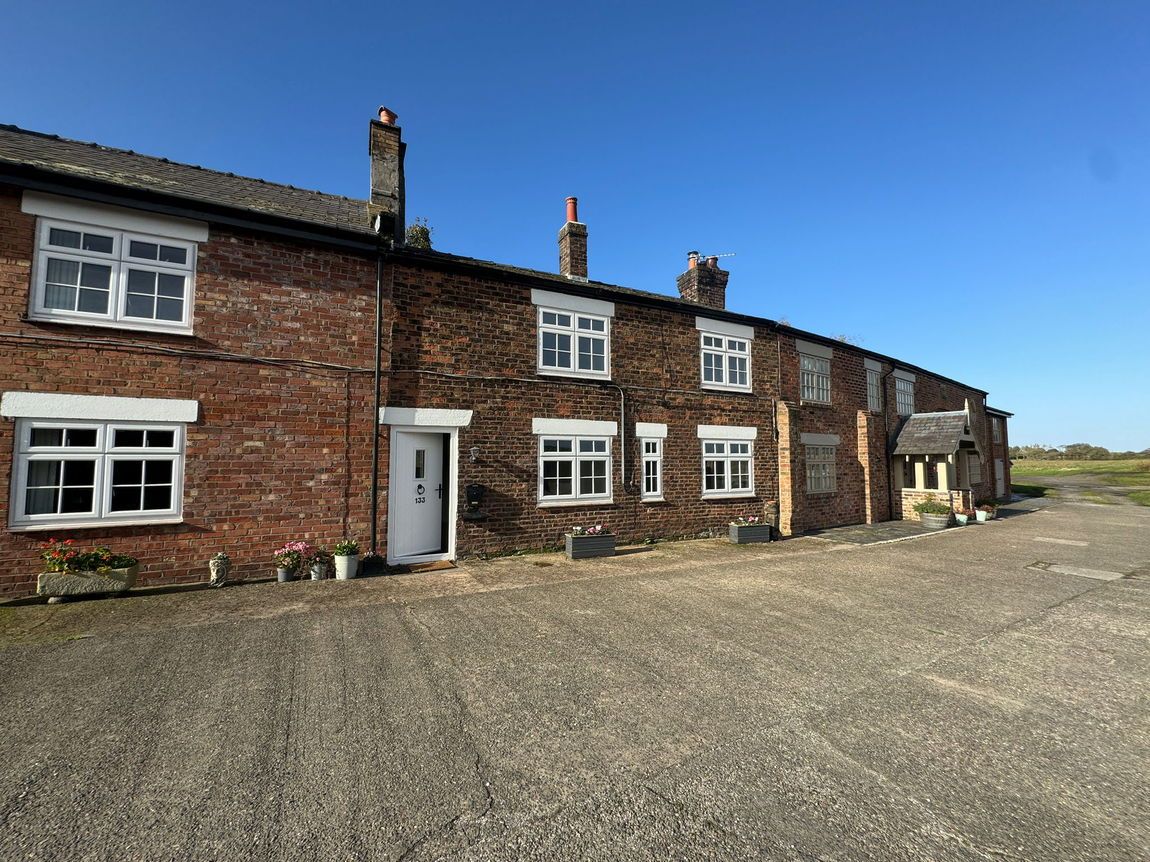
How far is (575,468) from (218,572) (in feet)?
22.2

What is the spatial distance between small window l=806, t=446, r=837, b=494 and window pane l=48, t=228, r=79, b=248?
17415mm

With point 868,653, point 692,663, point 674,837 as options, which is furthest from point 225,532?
point 868,653

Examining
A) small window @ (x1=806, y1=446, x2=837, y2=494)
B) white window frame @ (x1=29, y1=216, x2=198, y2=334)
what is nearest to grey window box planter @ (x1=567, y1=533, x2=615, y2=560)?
white window frame @ (x1=29, y1=216, x2=198, y2=334)

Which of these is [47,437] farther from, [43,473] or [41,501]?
[41,501]

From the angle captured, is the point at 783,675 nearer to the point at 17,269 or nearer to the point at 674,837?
the point at 674,837

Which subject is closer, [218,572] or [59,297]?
[59,297]

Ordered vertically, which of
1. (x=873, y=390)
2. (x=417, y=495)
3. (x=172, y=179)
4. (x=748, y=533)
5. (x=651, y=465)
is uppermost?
(x=172, y=179)

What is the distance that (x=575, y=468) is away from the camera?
10992 millimetres

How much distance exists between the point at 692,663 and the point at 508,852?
284cm

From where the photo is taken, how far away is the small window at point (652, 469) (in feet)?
39.0

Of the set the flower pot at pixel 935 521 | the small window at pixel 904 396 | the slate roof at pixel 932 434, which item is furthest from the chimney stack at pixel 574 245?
the small window at pixel 904 396

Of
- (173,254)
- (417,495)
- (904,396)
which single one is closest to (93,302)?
(173,254)

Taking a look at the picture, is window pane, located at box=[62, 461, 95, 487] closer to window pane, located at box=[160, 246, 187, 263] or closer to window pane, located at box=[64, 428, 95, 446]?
window pane, located at box=[64, 428, 95, 446]

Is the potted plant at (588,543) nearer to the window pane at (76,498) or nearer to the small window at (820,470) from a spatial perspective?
the window pane at (76,498)
